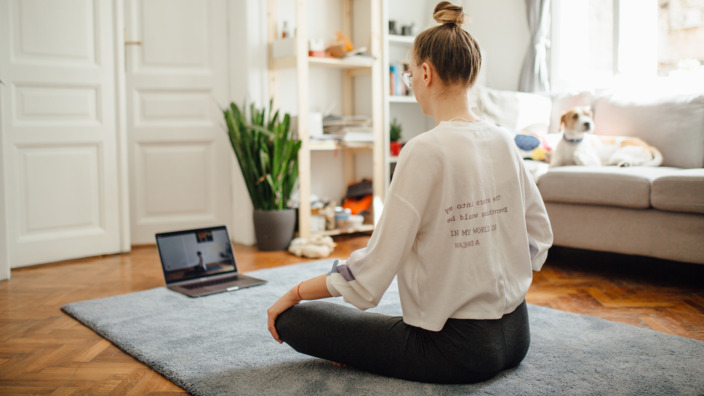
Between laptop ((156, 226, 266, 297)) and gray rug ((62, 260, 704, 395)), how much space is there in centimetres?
23

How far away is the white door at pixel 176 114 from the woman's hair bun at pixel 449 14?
2.87 metres

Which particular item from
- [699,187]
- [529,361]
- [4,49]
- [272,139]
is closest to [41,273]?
[4,49]

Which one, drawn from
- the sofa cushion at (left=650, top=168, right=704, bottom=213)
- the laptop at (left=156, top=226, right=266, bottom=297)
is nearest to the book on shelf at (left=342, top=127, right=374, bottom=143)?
the laptop at (left=156, top=226, right=266, bottom=297)

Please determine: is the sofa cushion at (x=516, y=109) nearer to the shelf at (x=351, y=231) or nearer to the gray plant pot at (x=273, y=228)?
the shelf at (x=351, y=231)

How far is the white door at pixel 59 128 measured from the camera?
3.33 m

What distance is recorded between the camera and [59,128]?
3.47 meters

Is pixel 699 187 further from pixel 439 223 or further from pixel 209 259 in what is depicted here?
pixel 209 259

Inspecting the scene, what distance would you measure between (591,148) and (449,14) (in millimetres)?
2295

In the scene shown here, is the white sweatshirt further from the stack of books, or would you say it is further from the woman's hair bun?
the stack of books

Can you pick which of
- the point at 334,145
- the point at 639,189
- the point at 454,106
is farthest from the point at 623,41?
the point at 454,106

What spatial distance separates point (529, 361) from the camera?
5.77 feet

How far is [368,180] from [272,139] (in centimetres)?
93

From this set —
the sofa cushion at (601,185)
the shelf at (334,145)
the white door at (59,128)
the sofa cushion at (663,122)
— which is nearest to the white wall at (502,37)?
the sofa cushion at (663,122)

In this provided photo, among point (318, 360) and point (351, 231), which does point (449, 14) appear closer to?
point (318, 360)
